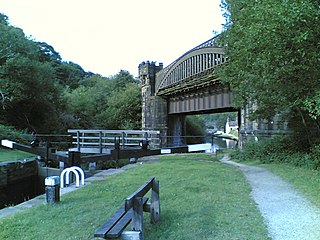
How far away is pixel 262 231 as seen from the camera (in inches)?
181

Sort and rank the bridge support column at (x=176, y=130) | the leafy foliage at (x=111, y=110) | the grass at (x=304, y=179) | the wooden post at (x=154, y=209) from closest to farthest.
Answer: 1. the wooden post at (x=154, y=209)
2. the grass at (x=304, y=179)
3. the leafy foliage at (x=111, y=110)
4. the bridge support column at (x=176, y=130)

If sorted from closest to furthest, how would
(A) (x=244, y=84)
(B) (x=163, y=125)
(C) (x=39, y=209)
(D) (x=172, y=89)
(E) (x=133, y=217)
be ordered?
1. (E) (x=133, y=217)
2. (C) (x=39, y=209)
3. (A) (x=244, y=84)
4. (D) (x=172, y=89)
5. (B) (x=163, y=125)

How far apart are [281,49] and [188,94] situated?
682 inches

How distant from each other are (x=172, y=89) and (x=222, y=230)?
876 inches

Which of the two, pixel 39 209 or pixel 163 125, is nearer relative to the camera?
pixel 39 209

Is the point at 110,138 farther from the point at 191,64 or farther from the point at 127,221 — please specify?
the point at 127,221

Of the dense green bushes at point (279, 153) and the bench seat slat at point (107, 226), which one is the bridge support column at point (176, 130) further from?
the bench seat slat at point (107, 226)

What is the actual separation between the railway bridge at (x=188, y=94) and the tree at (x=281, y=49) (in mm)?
4373

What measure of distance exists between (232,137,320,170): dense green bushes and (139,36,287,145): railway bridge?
1513 mm

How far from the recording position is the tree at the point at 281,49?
296 inches

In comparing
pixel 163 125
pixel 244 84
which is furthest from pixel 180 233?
pixel 163 125

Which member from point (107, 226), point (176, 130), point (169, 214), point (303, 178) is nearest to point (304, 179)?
point (303, 178)

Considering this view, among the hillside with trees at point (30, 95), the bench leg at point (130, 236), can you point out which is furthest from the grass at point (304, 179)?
the hillside with trees at point (30, 95)

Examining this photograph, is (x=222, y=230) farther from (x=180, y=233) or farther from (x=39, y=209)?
(x=39, y=209)
